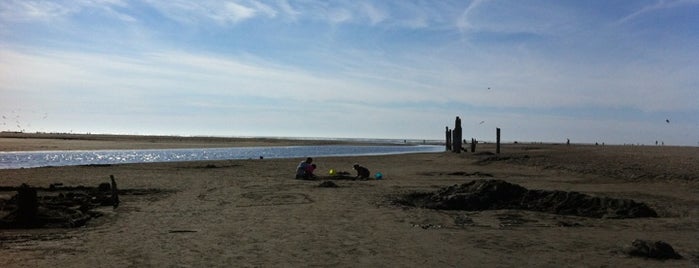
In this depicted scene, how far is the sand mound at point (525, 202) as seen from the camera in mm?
12375

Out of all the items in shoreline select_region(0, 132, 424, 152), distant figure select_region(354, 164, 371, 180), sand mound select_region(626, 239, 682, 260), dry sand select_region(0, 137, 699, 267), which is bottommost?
dry sand select_region(0, 137, 699, 267)

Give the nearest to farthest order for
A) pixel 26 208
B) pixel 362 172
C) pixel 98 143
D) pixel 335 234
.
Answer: pixel 335 234, pixel 26 208, pixel 362 172, pixel 98 143

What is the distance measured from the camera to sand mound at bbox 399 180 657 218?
40.6 ft

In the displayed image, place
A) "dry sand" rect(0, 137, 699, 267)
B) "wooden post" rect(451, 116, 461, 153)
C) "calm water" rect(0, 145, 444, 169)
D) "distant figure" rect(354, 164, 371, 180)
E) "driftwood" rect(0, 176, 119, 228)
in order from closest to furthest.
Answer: "dry sand" rect(0, 137, 699, 267)
"driftwood" rect(0, 176, 119, 228)
"distant figure" rect(354, 164, 371, 180)
"calm water" rect(0, 145, 444, 169)
"wooden post" rect(451, 116, 461, 153)

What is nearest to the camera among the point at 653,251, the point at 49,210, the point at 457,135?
the point at 653,251

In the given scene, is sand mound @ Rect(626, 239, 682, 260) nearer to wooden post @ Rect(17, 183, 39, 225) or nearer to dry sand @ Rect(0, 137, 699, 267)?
dry sand @ Rect(0, 137, 699, 267)

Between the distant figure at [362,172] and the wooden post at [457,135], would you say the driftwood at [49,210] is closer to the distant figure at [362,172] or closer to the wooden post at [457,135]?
the distant figure at [362,172]

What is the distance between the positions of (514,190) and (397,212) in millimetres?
3643

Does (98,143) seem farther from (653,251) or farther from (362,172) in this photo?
(653,251)

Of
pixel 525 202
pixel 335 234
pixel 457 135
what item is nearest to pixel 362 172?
pixel 525 202

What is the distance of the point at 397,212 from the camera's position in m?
12.8

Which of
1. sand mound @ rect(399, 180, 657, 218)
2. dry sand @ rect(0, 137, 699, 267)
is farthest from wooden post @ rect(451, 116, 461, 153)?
sand mound @ rect(399, 180, 657, 218)

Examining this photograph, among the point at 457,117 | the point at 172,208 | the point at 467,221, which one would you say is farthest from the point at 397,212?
the point at 457,117

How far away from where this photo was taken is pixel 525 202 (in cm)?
1370
